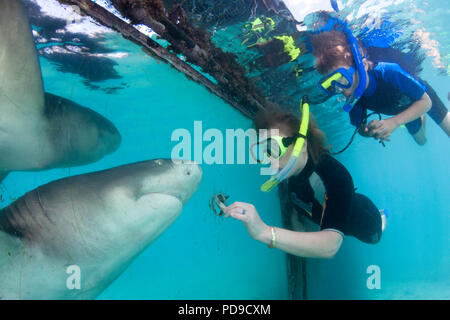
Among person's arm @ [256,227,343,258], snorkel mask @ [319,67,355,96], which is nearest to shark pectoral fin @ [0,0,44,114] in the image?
person's arm @ [256,227,343,258]

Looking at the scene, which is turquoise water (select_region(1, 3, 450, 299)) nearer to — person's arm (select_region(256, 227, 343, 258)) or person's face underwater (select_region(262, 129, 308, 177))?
person's face underwater (select_region(262, 129, 308, 177))

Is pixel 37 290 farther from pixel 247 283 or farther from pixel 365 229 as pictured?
pixel 247 283

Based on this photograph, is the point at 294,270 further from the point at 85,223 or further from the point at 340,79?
the point at 85,223

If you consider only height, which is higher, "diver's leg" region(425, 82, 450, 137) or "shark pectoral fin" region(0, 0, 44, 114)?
"diver's leg" region(425, 82, 450, 137)

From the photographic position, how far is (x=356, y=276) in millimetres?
7367

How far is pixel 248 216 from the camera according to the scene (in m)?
2.34

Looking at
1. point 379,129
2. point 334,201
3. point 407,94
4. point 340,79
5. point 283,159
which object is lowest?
point 334,201

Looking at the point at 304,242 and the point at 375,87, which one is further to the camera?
the point at 375,87

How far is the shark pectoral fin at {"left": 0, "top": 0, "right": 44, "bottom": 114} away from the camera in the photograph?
239cm

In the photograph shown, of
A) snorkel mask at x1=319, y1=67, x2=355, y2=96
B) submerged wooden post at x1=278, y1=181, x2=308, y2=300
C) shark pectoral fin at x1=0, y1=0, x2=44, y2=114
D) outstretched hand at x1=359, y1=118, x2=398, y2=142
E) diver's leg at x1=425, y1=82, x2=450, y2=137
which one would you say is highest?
diver's leg at x1=425, y1=82, x2=450, y2=137

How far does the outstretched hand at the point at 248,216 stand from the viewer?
2.32m

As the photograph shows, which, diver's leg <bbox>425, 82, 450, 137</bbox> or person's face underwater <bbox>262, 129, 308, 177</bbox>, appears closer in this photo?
person's face underwater <bbox>262, 129, 308, 177</bbox>

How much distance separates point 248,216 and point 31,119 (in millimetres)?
3238

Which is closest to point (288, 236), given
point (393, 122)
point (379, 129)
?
point (379, 129)
